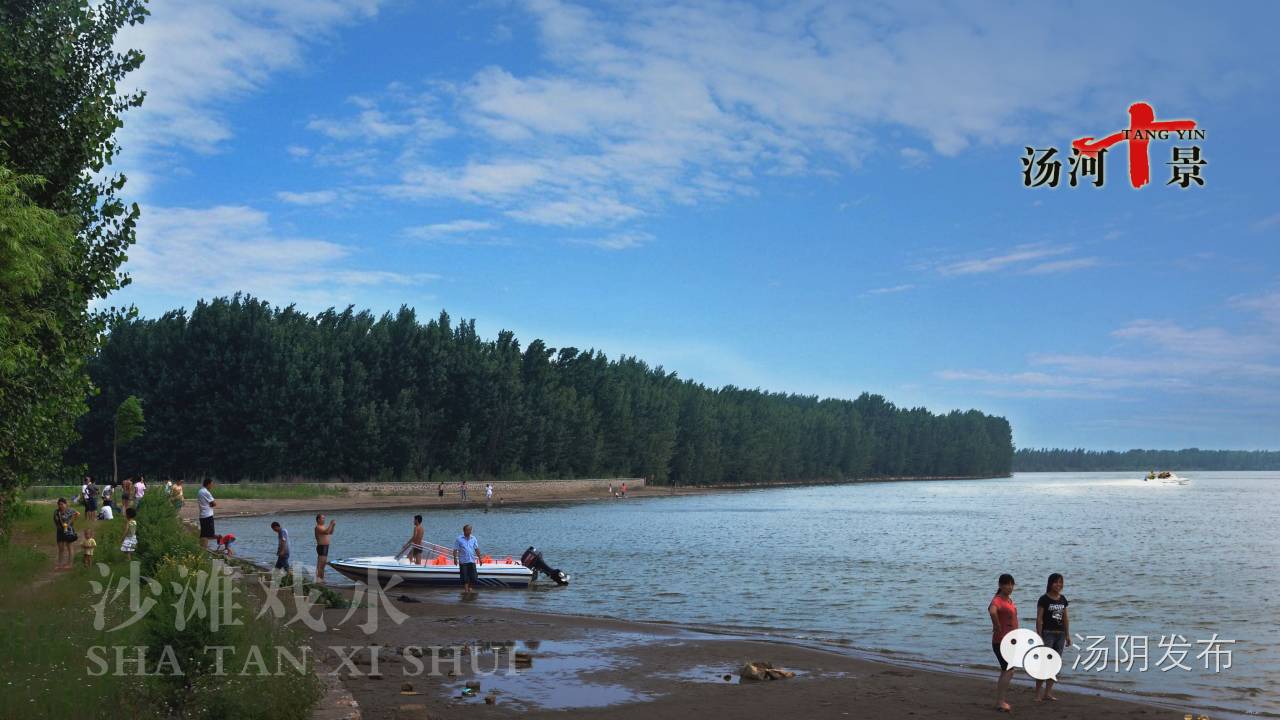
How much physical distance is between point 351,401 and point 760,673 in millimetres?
81318

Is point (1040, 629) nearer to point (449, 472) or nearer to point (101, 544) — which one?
point (101, 544)

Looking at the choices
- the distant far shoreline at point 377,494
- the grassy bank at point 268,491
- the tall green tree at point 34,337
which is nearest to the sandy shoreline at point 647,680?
the tall green tree at point 34,337

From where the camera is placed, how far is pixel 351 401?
9369 centimetres

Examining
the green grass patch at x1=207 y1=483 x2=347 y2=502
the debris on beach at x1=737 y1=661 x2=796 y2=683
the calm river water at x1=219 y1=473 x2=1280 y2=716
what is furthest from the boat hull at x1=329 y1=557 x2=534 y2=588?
the green grass patch at x1=207 y1=483 x2=347 y2=502

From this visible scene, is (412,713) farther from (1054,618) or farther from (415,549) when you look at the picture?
(415,549)

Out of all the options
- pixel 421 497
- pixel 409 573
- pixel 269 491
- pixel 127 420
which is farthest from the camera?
pixel 421 497

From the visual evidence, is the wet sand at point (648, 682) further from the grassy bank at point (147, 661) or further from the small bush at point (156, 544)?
the small bush at point (156, 544)

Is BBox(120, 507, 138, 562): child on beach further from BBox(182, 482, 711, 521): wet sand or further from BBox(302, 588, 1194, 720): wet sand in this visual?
BBox(182, 482, 711, 521): wet sand

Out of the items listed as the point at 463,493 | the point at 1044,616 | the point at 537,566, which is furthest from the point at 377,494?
the point at 1044,616

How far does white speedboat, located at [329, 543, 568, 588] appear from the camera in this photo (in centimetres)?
3197

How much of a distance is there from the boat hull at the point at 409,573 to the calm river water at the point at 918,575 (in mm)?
774

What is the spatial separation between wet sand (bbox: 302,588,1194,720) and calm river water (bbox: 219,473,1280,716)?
270 centimetres

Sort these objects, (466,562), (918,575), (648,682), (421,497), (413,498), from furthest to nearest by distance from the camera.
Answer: (421,497), (413,498), (918,575), (466,562), (648,682)

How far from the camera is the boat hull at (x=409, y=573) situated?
1257 inches
